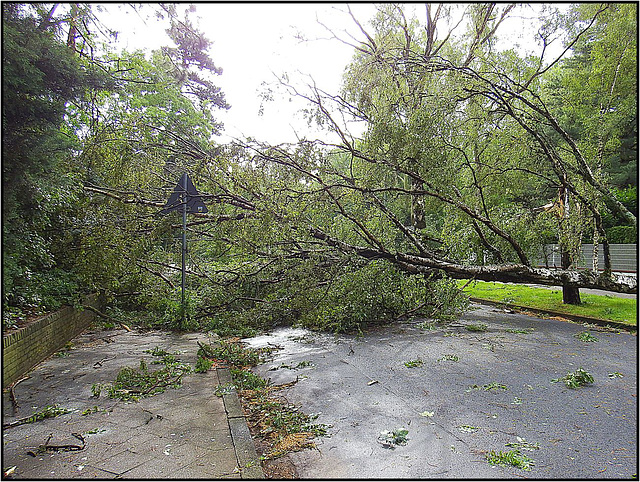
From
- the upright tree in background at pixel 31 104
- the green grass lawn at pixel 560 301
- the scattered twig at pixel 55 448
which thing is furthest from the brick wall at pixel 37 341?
the green grass lawn at pixel 560 301

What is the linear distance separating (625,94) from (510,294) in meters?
5.74

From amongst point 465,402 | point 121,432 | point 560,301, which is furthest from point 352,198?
point 560,301

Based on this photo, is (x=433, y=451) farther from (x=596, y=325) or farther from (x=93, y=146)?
(x=93, y=146)

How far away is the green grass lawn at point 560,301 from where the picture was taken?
27.5 feet

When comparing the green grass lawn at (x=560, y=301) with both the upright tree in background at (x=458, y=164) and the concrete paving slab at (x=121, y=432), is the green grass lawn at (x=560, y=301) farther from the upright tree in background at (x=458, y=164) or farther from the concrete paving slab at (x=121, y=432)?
the concrete paving slab at (x=121, y=432)

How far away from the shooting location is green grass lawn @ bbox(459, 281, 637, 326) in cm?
839

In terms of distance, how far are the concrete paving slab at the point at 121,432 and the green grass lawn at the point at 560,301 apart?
260 inches

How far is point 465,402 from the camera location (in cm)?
402

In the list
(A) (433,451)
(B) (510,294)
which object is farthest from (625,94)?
(A) (433,451)

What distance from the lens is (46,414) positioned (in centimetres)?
367

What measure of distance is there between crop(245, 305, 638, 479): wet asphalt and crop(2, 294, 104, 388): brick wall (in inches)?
108

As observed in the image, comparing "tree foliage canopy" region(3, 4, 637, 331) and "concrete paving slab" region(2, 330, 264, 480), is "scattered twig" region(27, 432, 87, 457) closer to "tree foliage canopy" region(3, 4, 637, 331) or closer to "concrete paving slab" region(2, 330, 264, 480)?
"concrete paving slab" region(2, 330, 264, 480)

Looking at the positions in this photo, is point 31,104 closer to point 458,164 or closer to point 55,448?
point 55,448

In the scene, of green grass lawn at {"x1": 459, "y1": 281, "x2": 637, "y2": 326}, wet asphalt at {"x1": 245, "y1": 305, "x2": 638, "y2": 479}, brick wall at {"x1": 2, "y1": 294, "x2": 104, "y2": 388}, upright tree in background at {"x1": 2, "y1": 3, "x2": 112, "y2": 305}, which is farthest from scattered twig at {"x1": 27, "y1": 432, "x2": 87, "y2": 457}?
green grass lawn at {"x1": 459, "y1": 281, "x2": 637, "y2": 326}
